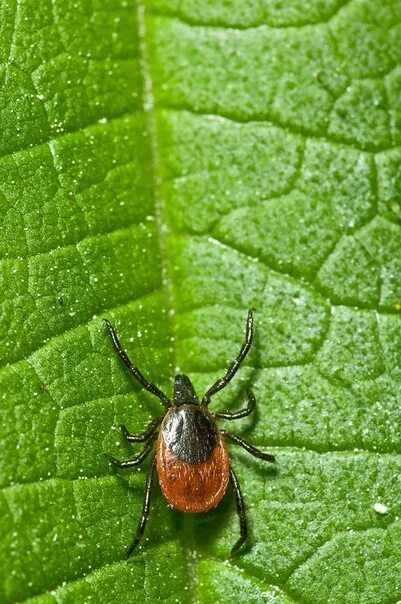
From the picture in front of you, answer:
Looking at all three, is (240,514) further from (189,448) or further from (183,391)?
(183,391)

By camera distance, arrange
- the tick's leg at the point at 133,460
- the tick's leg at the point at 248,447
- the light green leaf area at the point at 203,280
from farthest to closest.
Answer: the tick's leg at the point at 248,447 → the tick's leg at the point at 133,460 → the light green leaf area at the point at 203,280

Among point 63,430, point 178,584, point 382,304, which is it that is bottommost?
point 178,584

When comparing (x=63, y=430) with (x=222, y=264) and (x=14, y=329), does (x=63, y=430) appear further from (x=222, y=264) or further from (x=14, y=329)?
(x=222, y=264)

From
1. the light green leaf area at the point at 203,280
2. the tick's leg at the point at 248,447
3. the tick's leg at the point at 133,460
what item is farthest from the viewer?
the tick's leg at the point at 248,447

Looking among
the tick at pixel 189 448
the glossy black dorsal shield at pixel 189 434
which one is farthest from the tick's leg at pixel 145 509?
the glossy black dorsal shield at pixel 189 434

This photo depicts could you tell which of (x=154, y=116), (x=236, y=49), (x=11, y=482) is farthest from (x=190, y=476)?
(x=236, y=49)

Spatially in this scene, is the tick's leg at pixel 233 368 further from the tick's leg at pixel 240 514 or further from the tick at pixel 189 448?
the tick's leg at pixel 240 514
